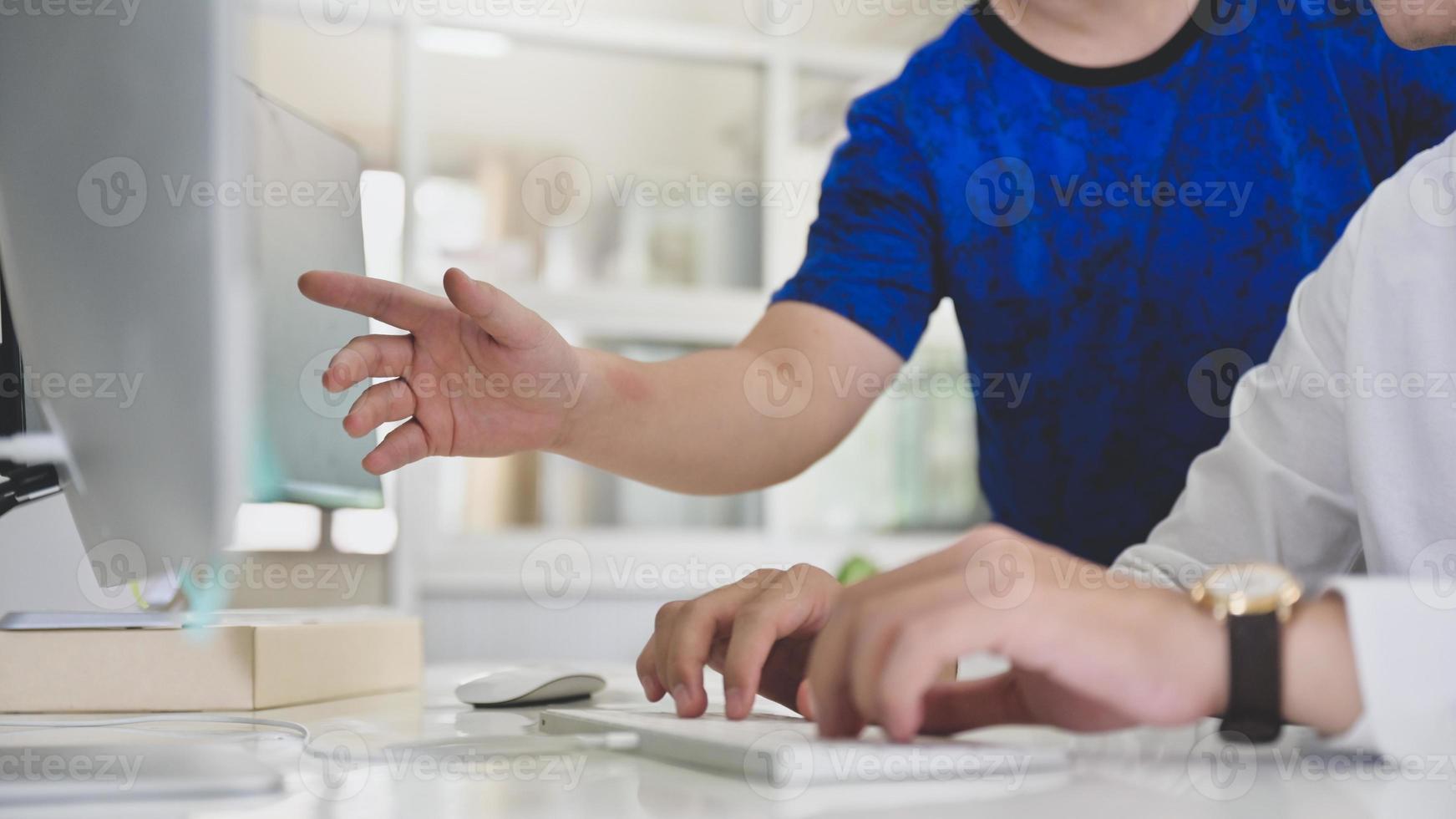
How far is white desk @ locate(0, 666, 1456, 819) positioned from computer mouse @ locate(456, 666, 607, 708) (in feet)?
0.72

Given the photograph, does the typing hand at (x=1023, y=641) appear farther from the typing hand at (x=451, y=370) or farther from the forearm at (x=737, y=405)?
the forearm at (x=737, y=405)

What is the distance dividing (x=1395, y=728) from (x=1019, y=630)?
0.18 m

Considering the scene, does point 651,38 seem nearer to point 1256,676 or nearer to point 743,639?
point 743,639

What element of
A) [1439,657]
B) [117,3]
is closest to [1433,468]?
[1439,657]

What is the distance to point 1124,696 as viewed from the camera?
524mm

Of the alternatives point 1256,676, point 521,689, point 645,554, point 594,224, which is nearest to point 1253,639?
point 1256,676

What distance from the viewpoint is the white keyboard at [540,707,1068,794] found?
0.47 metres

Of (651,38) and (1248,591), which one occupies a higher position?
(651,38)

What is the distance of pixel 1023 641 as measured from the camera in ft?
1.66

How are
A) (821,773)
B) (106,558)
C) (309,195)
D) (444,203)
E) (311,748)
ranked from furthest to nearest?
(444,203) → (309,195) → (106,558) → (311,748) → (821,773)

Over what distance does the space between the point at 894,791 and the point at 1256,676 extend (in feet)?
0.60

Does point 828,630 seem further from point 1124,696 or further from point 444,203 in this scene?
point 444,203

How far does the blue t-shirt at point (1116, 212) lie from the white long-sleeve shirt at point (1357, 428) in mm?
360

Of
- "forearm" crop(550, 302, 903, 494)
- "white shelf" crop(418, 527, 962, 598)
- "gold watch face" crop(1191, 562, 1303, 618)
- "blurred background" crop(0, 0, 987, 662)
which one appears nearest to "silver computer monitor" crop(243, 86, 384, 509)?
"forearm" crop(550, 302, 903, 494)
